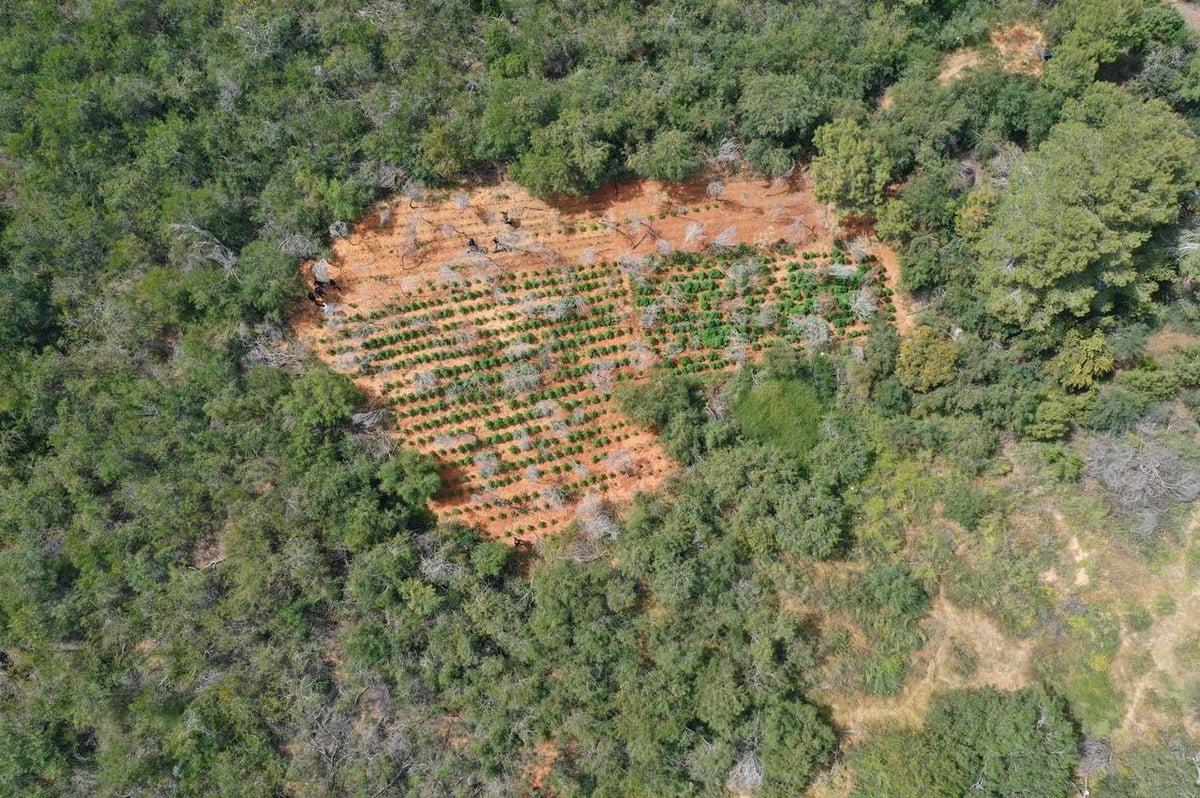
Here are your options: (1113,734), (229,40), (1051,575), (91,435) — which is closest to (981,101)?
(1051,575)

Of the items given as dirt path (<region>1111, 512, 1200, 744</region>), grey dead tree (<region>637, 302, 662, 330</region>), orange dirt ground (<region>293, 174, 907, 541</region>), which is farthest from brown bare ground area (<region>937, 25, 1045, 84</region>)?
dirt path (<region>1111, 512, 1200, 744</region>)

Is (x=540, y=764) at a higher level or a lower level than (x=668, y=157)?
lower

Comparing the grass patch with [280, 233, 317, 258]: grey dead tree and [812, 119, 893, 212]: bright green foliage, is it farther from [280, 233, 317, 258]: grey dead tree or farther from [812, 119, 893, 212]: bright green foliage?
[280, 233, 317, 258]: grey dead tree

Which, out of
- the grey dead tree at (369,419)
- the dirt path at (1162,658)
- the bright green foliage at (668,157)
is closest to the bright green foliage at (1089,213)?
the dirt path at (1162,658)

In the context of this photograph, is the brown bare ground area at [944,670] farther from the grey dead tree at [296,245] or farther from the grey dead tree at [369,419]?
the grey dead tree at [296,245]

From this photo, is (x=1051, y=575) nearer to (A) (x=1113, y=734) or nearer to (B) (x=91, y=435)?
(A) (x=1113, y=734)

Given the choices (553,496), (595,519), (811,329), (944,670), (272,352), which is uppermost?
(272,352)

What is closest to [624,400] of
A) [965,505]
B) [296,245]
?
[965,505]

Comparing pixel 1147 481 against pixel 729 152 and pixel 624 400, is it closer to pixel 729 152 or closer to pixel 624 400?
pixel 624 400
